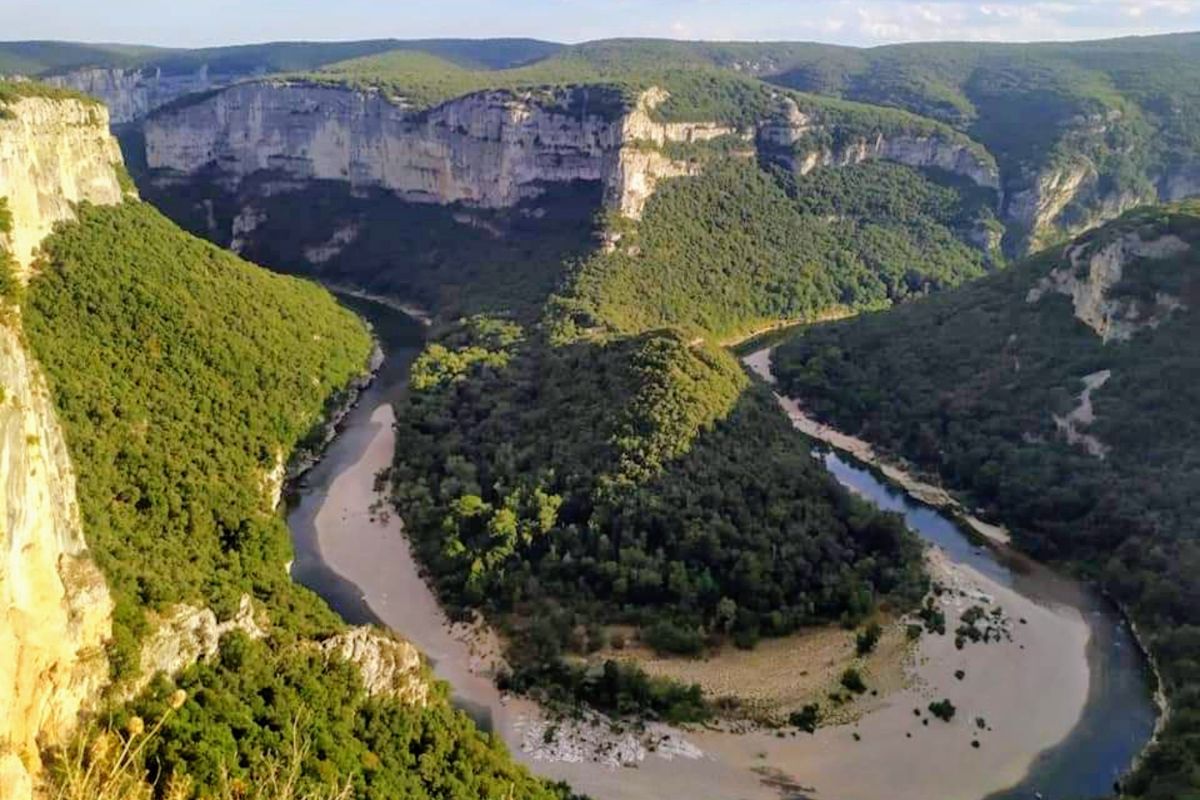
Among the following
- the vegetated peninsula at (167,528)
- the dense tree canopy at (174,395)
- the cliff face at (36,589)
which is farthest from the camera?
the dense tree canopy at (174,395)

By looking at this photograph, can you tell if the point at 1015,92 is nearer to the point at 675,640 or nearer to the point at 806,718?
the point at 675,640

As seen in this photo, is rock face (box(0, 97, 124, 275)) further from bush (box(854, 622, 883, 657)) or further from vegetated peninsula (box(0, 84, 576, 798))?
bush (box(854, 622, 883, 657))

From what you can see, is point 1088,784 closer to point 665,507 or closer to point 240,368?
point 665,507

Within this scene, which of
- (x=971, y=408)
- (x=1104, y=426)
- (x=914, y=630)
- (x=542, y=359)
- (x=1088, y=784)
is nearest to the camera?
(x=1088, y=784)

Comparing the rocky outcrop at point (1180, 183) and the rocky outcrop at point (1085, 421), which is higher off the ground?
the rocky outcrop at point (1180, 183)

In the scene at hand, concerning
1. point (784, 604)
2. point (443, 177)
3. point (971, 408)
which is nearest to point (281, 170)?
point (443, 177)

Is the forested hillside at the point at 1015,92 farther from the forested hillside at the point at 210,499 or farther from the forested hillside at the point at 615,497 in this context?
the forested hillside at the point at 210,499

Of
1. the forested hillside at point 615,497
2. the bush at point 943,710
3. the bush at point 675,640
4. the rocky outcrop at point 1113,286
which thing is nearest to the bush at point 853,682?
the bush at point 943,710
